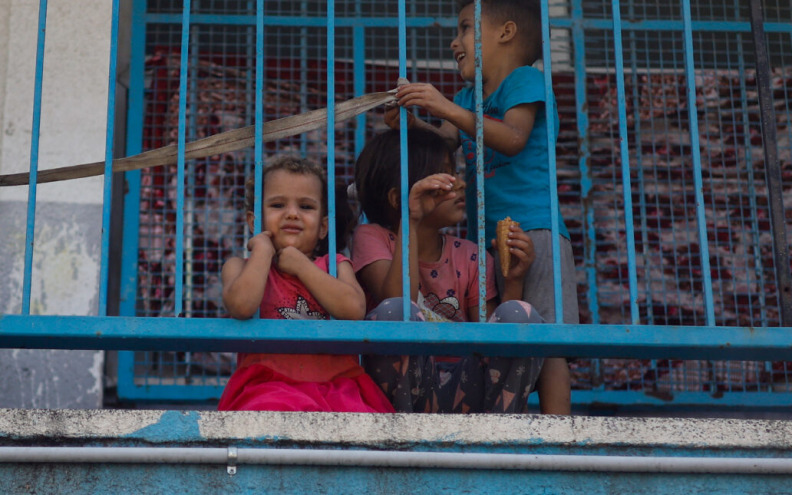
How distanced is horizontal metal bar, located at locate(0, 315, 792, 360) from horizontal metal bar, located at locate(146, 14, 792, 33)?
2323mm

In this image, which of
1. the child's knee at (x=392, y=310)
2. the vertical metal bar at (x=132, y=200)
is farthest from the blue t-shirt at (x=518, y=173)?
the vertical metal bar at (x=132, y=200)

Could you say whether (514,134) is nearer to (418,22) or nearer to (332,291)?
(332,291)

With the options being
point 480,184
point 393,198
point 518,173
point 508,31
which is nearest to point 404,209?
point 480,184

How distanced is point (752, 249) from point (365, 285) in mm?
2329

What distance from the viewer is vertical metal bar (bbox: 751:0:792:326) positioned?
105 inches

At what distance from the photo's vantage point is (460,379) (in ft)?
9.37

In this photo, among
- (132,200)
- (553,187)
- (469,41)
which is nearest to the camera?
(553,187)

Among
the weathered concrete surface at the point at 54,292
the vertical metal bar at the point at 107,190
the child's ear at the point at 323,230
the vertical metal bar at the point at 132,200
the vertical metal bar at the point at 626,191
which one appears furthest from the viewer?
the vertical metal bar at the point at 132,200

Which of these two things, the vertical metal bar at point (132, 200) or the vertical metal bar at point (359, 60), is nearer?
the vertical metal bar at point (132, 200)

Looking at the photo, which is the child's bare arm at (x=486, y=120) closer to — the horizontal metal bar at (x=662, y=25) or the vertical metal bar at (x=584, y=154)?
the vertical metal bar at (x=584, y=154)

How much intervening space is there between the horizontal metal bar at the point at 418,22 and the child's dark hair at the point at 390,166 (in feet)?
4.44

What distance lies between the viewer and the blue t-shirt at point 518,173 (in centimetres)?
323

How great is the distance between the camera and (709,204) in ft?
15.5

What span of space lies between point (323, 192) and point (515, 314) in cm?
78
